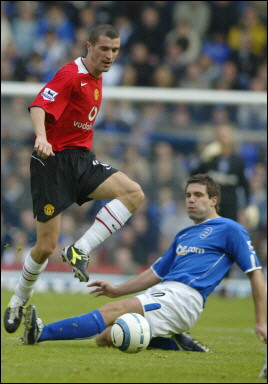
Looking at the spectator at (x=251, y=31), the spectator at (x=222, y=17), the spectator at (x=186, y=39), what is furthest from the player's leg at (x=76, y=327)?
the spectator at (x=222, y=17)

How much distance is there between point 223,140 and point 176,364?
6.41m

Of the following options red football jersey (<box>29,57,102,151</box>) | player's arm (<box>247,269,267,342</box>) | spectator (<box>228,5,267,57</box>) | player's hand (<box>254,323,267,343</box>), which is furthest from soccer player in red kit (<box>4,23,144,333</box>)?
spectator (<box>228,5,267,57</box>)

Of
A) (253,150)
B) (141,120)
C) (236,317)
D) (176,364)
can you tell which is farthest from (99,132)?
(176,364)

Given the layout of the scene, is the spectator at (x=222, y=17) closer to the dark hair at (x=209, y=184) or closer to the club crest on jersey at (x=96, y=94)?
the club crest on jersey at (x=96, y=94)

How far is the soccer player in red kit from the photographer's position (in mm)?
6660

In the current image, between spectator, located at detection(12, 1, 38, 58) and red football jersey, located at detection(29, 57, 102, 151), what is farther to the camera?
spectator, located at detection(12, 1, 38, 58)

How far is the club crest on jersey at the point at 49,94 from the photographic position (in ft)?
21.3

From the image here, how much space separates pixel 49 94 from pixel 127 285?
181 cm

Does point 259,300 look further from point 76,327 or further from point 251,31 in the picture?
point 251,31

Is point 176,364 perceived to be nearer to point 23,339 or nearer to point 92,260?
point 23,339

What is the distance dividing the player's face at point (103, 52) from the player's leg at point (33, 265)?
4.50ft

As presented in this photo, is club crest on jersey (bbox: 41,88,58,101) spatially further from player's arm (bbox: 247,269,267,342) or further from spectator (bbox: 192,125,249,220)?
spectator (bbox: 192,125,249,220)

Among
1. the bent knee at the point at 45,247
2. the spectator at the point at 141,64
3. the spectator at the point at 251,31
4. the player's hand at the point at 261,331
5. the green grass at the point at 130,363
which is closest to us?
the green grass at the point at 130,363

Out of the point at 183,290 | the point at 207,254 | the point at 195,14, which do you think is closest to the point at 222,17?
the point at 195,14
